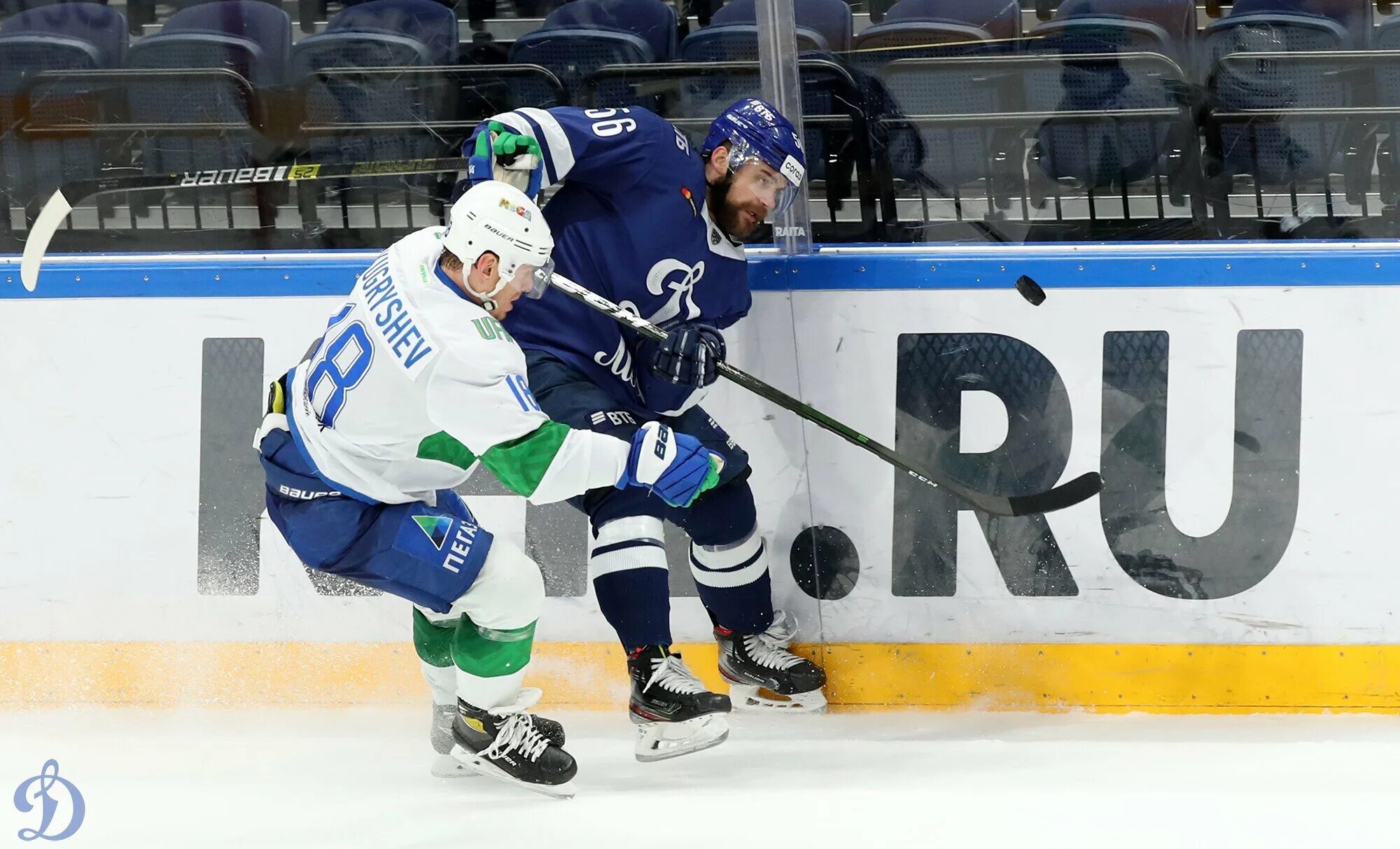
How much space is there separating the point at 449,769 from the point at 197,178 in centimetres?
147

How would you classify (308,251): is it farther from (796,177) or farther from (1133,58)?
(1133,58)

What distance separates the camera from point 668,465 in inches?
99.1

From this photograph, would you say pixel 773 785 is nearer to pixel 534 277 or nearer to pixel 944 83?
pixel 534 277

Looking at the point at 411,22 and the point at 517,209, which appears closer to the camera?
the point at 517,209

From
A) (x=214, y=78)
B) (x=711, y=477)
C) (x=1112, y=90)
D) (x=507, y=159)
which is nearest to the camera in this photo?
(x=711, y=477)

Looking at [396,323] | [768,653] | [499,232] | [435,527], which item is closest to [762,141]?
[499,232]

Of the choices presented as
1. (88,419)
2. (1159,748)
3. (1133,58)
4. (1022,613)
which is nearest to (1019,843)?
(1159,748)

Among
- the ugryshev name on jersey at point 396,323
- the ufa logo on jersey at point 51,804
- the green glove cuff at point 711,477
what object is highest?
the ugryshev name on jersey at point 396,323

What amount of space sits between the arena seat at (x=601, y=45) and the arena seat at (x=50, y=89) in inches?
39.6

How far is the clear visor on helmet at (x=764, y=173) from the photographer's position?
2896 millimetres

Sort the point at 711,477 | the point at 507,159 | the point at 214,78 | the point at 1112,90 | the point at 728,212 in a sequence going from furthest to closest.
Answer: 1. the point at 214,78
2. the point at 1112,90
3. the point at 728,212
4. the point at 507,159
5. the point at 711,477

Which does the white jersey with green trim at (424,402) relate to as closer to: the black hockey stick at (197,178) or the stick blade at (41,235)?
the black hockey stick at (197,178)

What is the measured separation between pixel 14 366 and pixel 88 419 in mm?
216

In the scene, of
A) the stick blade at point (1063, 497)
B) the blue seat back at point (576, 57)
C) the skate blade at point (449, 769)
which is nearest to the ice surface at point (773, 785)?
the skate blade at point (449, 769)
